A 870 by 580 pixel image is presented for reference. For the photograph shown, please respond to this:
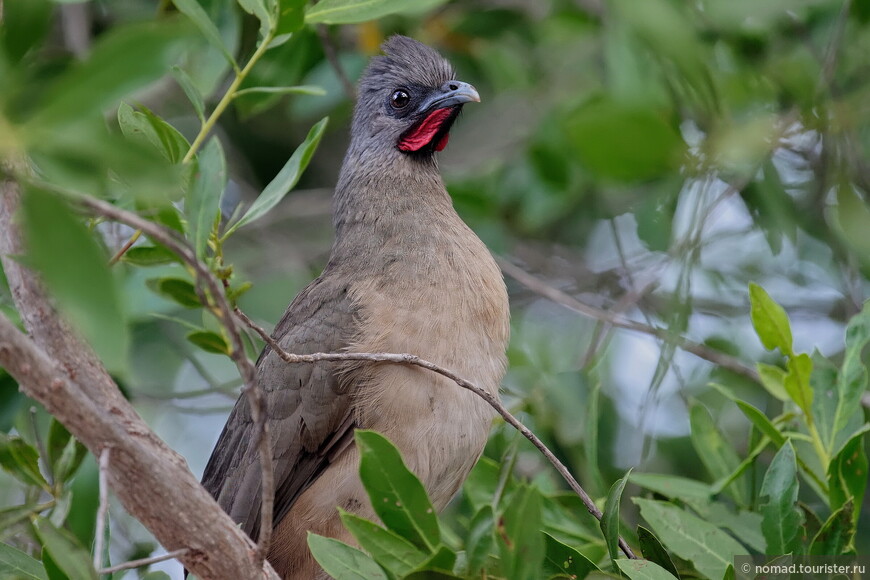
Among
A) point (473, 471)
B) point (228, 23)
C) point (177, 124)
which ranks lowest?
point (473, 471)

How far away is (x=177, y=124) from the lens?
6.16 metres

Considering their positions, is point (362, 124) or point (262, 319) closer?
point (362, 124)

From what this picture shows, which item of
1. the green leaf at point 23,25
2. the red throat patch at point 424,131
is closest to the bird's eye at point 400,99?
the red throat patch at point 424,131

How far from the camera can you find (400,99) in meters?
4.32

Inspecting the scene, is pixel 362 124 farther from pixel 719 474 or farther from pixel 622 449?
pixel 719 474

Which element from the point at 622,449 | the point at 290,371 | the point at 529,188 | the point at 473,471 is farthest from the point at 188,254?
the point at 529,188

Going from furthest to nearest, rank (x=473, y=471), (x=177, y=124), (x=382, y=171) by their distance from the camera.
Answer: (x=177, y=124) → (x=382, y=171) → (x=473, y=471)

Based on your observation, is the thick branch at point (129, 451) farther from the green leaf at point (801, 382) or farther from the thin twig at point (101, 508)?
the green leaf at point (801, 382)

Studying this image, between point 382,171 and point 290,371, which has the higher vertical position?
point 382,171

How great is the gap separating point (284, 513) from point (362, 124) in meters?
1.79

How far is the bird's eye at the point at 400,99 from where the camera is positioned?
432 cm

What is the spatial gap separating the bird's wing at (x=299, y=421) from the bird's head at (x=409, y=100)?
0.95 metres

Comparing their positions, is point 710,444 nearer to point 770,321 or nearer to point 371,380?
point 770,321

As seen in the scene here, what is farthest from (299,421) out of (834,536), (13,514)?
(834,536)
